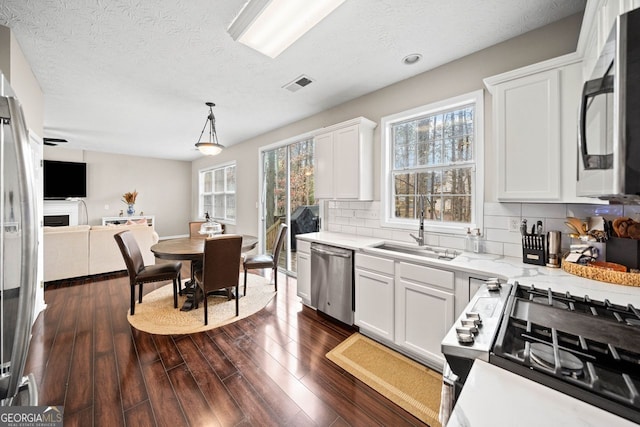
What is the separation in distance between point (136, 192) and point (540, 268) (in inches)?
356

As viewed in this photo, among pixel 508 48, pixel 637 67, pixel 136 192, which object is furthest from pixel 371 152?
pixel 136 192

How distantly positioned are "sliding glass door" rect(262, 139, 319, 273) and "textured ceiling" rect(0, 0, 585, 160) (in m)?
0.82

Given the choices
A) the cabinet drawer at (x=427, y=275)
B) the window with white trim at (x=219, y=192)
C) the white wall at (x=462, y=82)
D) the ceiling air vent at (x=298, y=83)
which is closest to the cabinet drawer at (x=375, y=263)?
the cabinet drawer at (x=427, y=275)

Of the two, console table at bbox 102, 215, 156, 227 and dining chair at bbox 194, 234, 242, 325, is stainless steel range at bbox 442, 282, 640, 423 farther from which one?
console table at bbox 102, 215, 156, 227

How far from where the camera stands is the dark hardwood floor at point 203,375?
1.63 m

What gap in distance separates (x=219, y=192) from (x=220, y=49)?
17.0ft

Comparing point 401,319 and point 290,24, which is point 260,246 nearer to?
point 401,319

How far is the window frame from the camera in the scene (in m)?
2.28

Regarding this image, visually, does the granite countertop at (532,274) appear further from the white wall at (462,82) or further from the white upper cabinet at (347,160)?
the white upper cabinet at (347,160)

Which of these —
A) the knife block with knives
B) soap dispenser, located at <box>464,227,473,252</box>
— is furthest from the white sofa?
the knife block with knives

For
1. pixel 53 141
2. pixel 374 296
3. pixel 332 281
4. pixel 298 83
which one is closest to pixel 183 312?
pixel 332 281

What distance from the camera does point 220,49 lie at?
7.52 ft

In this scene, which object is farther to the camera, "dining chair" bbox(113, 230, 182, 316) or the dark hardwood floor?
"dining chair" bbox(113, 230, 182, 316)

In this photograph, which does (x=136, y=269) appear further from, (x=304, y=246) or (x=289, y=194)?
(x=289, y=194)
